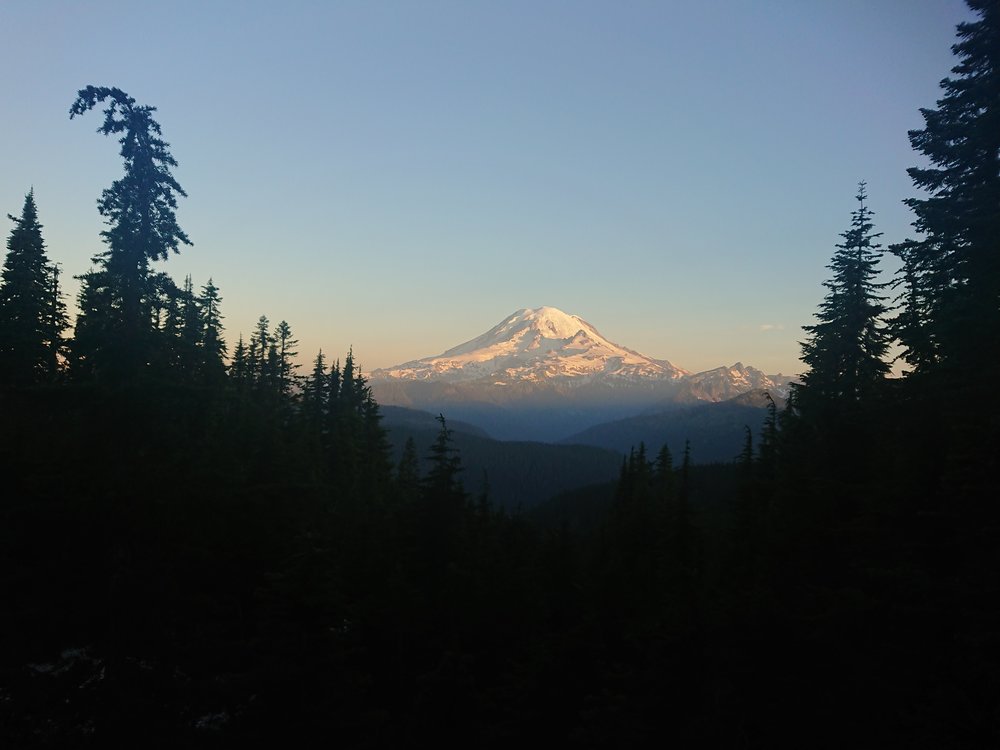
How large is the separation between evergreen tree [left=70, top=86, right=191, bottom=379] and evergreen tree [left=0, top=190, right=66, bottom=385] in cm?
2263

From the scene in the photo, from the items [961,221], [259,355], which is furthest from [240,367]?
[961,221]

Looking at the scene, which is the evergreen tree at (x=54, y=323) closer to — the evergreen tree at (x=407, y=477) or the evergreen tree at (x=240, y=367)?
the evergreen tree at (x=240, y=367)

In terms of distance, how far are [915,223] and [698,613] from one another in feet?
41.8

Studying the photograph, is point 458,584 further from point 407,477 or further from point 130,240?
point 407,477

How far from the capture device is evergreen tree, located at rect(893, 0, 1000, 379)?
1279 cm

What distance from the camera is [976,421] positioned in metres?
10.8

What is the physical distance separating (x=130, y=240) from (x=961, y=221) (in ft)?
65.9

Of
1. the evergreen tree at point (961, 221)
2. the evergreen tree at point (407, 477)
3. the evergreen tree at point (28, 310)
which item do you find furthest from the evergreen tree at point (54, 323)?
the evergreen tree at point (961, 221)

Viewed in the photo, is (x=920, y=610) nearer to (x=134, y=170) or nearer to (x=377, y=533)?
(x=377, y=533)

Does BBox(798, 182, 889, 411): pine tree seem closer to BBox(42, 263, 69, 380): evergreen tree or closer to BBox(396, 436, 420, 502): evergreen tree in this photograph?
BBox(396, 436, 420, 502): evergreen tree

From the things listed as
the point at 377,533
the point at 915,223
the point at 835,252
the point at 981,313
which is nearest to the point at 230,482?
the point at 377,533

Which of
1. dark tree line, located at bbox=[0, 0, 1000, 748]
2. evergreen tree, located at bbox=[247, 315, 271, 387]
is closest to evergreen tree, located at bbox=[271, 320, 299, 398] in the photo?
evergreen tree, located at bbox=[247, 315, 271, 387]

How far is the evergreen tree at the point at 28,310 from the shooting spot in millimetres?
31584

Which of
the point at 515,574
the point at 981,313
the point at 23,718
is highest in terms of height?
the point at 981,313
